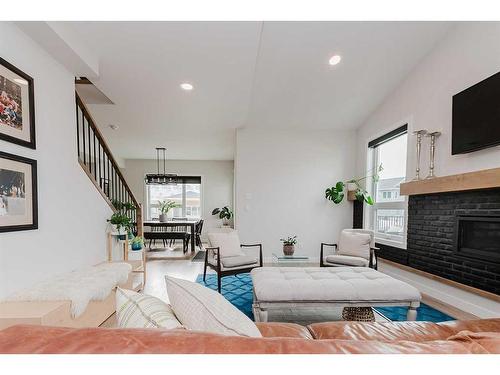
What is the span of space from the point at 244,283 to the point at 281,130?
302 centimetres

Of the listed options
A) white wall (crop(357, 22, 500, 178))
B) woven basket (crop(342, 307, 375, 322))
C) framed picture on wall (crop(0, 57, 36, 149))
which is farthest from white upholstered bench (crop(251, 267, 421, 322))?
framed picture on wall (crop(0, 57, 36, 149))

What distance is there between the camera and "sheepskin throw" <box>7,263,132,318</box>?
1879 millimetres

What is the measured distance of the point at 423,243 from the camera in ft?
11.1

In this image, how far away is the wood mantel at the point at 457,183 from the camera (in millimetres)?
2348

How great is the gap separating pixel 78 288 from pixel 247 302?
5.59ft

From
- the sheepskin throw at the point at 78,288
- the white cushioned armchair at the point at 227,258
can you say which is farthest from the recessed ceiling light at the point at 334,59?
the sheepskin throw at the point at 78,288

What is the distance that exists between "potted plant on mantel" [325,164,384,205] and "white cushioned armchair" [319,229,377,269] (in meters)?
0.97

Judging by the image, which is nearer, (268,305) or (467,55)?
(268,305)

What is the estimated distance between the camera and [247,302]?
2922 mm

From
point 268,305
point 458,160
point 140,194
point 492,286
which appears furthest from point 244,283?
point 140,194

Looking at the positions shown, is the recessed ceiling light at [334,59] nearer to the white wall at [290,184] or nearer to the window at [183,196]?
the white wall at [290,184]

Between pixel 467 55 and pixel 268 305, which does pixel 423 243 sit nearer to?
pixel 467 55

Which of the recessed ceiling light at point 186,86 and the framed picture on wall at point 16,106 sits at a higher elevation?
the recessed ceiling light at point 186,86

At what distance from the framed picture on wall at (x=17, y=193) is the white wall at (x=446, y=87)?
4.31m
